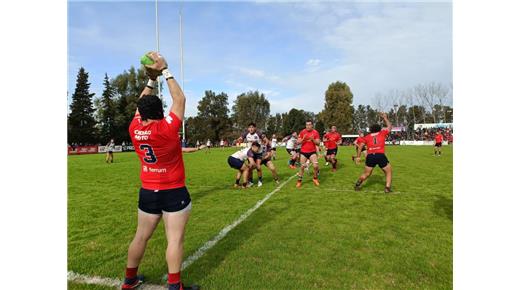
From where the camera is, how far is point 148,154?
10.2 feet

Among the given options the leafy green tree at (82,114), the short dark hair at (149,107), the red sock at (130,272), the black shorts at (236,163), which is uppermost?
the leafy green tree at (82,114)

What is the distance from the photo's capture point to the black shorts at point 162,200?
10.2 ft

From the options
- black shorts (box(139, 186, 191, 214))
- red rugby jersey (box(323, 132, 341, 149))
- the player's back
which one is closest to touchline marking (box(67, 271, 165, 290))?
black shorts (box(139, 186, 191, 214))

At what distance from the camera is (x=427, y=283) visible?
3.54m

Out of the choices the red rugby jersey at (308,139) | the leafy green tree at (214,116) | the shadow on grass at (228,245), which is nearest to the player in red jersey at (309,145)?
the red rugby jersey at (308,139)

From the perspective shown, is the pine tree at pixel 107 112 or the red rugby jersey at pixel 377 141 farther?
the pine tree at pixel 107 112

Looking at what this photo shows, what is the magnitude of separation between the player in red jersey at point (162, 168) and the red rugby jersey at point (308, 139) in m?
7.60

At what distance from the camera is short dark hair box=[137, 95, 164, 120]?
9.59 ft

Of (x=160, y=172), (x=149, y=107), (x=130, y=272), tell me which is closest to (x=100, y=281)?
(x=130, y=272)

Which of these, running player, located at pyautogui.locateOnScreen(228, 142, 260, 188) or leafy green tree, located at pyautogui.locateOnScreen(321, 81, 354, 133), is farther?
leafy green tree, located at pyautogui.locateOnScreen(321, 81, 354, 133)

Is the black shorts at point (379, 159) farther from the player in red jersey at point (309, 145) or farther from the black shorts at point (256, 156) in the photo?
the black shorts at point (256, 156)

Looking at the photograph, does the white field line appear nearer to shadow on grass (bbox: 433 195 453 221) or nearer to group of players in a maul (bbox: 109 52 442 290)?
group of players in a maul (bbox: 109 52 442 290)

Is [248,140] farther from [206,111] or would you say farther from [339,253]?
[206,111]

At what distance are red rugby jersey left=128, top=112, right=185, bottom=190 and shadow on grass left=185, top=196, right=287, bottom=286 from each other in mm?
1348
